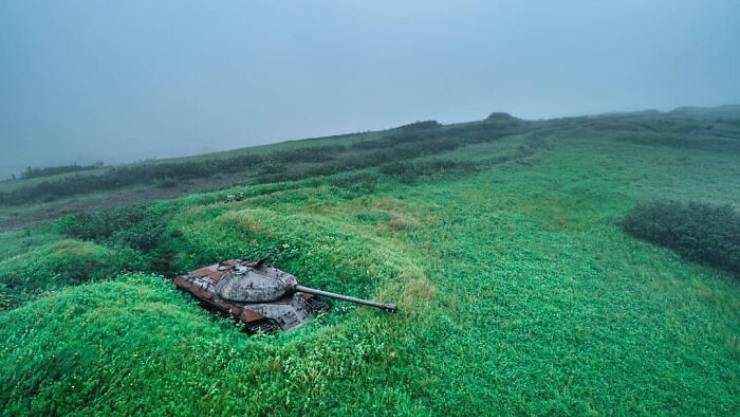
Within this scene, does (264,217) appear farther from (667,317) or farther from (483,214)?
(667,317)

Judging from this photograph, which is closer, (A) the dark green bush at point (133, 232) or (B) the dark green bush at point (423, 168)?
(A) the dark green bush at point (133, 232)

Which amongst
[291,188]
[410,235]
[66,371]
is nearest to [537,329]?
[410,235]

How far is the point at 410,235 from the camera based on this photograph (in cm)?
1587

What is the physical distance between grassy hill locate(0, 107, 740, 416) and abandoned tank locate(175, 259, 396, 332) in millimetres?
393

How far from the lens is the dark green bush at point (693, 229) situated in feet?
46.9

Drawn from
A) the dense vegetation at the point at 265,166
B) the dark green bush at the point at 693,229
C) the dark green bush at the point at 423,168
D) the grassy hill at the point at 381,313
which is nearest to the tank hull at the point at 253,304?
the grassy hill at the point at 381,313

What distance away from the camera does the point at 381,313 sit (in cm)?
925

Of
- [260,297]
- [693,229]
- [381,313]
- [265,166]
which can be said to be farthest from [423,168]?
[260,297]

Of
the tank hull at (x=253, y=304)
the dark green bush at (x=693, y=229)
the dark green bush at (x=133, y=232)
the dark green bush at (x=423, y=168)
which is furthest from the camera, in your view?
the dark green bush at (x=423, y=168)

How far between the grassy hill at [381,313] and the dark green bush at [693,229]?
0.19 meters

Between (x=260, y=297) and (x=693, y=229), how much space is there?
60.3 ft

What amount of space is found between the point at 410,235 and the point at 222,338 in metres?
9.65

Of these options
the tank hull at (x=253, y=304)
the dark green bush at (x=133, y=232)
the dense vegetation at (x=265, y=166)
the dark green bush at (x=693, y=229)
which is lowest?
the dark green bush at (x=693, y=229)

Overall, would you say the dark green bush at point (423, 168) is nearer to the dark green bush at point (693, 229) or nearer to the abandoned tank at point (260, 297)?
the dark green bush at point (693, 229)
